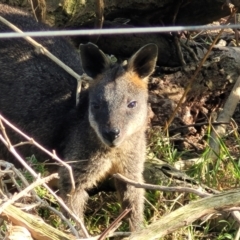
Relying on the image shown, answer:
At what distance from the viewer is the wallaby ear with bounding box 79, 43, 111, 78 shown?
471cm

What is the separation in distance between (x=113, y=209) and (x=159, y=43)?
2079 millimetres

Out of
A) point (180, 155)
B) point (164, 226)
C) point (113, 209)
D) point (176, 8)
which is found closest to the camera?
point (164, 226)

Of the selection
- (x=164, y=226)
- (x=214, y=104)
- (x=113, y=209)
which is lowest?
(x=214, y=104)

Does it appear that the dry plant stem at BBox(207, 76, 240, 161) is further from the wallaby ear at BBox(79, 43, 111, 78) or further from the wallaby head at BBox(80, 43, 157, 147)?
the wallaby ear at BBox(79, 43, 111, 78)

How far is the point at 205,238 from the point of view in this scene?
186 inches

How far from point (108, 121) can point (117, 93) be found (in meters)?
0.30

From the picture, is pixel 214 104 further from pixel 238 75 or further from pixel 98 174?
pixel 98 174

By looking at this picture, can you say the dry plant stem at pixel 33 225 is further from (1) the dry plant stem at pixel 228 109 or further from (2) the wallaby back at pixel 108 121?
(1) the dry plant stem at pixel 228 109

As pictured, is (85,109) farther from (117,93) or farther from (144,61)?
(144,61)

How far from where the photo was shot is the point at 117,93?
469 cm

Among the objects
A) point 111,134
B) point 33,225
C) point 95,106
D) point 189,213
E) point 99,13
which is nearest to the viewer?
point 33,225

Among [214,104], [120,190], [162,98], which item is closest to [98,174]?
[120,190]

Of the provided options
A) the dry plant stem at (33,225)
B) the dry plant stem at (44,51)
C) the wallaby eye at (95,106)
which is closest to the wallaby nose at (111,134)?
the wallaby eye at (95,106)

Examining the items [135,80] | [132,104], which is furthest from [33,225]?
[135,80]
